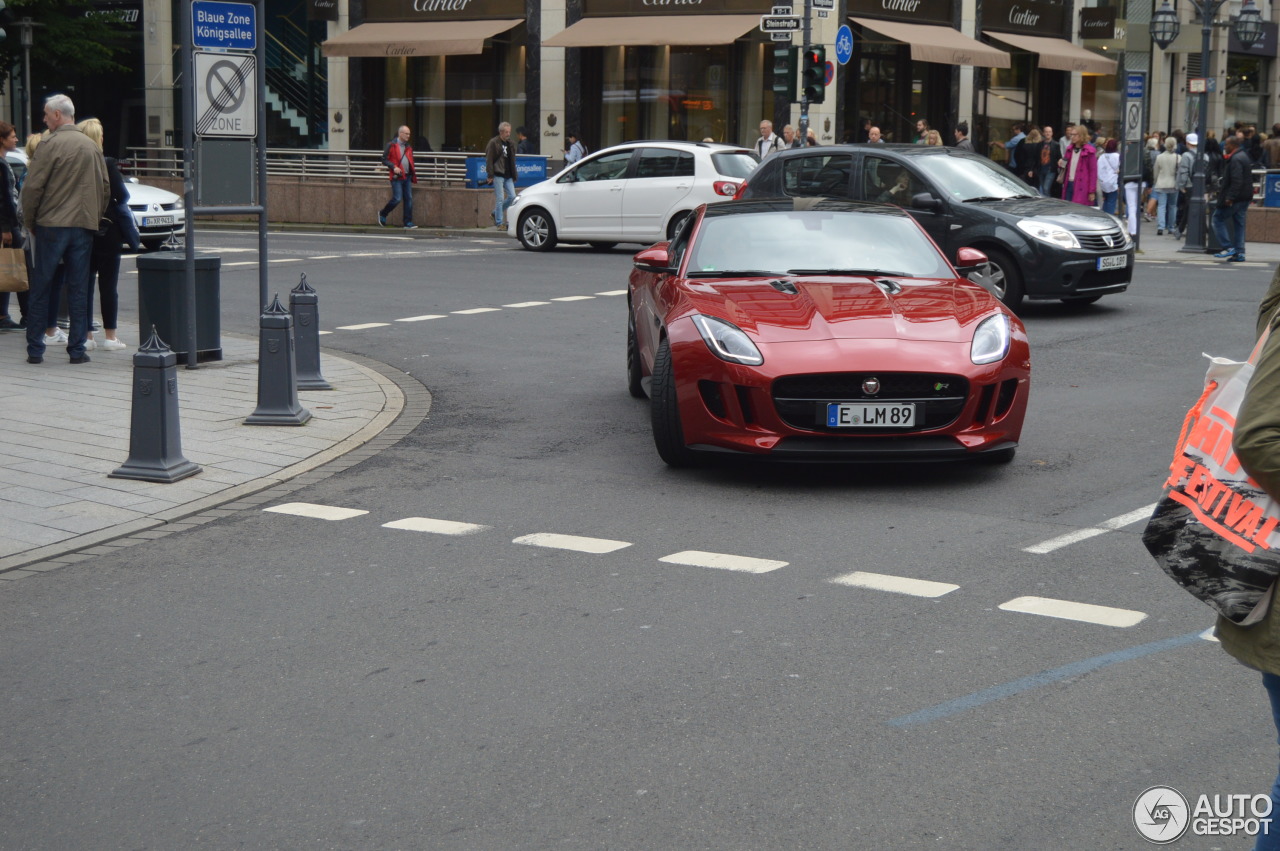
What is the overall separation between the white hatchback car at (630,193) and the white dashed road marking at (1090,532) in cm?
1536

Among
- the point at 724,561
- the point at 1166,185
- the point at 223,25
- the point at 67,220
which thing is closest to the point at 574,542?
the point at 724,561

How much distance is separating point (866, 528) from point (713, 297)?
1923 millimetres

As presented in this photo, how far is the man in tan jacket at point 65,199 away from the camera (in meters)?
11.6

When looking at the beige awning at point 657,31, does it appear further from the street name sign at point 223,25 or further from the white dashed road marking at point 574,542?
the white dashed road marking at point 574,542

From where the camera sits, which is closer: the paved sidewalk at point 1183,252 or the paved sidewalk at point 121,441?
the paved sidewalk at point 121,441

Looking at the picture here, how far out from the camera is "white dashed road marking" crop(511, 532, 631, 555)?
6.63 m

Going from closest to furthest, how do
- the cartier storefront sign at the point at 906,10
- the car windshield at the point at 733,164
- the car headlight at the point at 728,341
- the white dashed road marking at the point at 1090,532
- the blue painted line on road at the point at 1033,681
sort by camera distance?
the blue painted line on road at the point at 1033,681
the white dashed road marking at the point at 1090,532
the car headlight at the point at 728,341
the car windshield at the point at 733,164
the cartier storefront sign at the point at 906,10

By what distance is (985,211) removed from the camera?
14992 mm

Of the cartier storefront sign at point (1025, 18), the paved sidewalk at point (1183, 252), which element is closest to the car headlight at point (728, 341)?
the paved sidewalk at point (1183, 252)

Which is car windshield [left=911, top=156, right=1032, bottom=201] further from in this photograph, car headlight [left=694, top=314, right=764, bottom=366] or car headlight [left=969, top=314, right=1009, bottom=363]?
car headlight [left=694, top=314, right=764, bottom=366]

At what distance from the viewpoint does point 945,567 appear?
627cm

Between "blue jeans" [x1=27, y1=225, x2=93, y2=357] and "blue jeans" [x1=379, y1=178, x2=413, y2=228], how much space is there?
1679cm

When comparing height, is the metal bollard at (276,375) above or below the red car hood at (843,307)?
below

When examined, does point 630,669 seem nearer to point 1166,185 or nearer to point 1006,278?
point 1006,278
